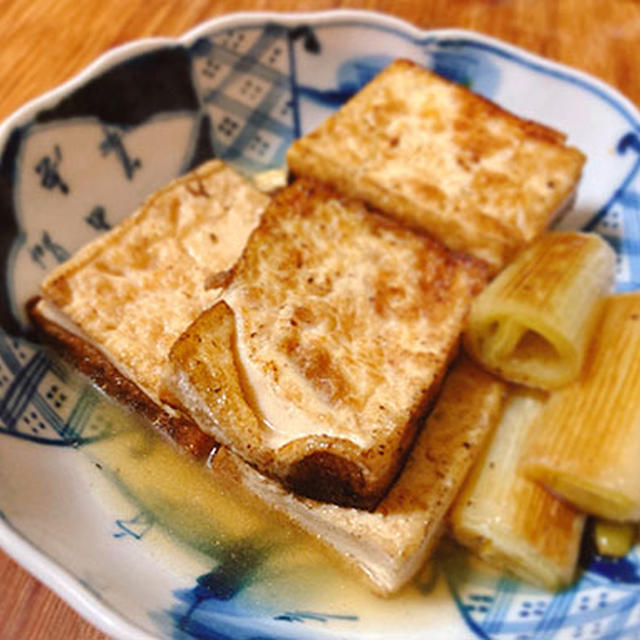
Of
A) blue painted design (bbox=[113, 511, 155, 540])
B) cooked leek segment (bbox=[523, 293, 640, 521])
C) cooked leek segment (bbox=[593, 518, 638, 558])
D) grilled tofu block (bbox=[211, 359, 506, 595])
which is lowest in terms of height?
cooked leek segment (bbox=[593, 518, 638, 558])

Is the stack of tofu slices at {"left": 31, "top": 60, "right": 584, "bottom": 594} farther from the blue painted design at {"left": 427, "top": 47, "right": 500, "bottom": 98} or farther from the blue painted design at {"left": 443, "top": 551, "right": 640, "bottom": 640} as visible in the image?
the blue painted design at {"left": 427, "top": 47, "right": 500, "bottom": 98}

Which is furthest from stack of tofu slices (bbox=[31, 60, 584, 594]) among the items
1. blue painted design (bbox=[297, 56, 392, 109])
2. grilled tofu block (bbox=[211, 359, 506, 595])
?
blue painted design (bbox=[297, 56, 392, 109])

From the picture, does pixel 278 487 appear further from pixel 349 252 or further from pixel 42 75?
pixel 42 75

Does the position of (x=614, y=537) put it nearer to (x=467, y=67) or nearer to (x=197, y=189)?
(x=197, y=189)

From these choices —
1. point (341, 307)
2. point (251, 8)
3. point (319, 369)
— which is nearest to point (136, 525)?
point (319, 369)

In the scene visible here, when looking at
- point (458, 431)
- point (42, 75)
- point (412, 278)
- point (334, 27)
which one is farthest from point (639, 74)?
point (42, 75)
